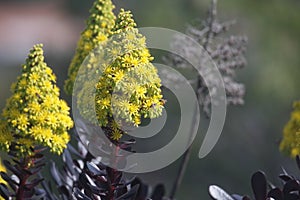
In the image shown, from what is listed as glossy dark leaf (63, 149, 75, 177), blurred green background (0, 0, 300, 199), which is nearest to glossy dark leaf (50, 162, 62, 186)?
glossy dark leaf (63, 149, 75, 177)

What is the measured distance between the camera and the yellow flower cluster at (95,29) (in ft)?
4.10

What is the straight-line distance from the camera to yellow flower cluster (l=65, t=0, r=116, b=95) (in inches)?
49.2

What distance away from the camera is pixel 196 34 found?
150cm

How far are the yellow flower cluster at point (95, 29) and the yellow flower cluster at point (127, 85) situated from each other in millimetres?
218

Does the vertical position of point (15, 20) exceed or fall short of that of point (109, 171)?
it exceeds it

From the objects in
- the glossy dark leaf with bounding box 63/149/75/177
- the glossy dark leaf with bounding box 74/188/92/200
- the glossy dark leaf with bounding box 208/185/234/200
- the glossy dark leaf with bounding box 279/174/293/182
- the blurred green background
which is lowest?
the glossy dark leaf with bounding box 74/188/92/200

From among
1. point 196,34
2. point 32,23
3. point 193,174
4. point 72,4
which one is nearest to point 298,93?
point 193,174

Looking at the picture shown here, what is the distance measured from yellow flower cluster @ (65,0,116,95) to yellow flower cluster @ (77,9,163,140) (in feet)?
0.72

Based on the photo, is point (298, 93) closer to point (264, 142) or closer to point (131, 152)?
point (264, 142)

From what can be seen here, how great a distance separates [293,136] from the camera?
1.33 meters

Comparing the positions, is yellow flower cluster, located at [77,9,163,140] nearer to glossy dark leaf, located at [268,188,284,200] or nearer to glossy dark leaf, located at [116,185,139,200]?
glossy dark leaf, located at [116,185,139,200]

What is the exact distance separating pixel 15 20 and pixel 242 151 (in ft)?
27.6

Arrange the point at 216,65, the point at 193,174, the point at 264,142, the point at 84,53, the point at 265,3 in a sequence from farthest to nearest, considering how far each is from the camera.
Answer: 1. the point at 193,174
2. the point at 265,3
3. the point at 264,142
4. the point at 216,65
5. the point at 84,53

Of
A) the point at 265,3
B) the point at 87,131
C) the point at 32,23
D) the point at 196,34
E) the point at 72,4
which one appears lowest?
the point at 87,131
